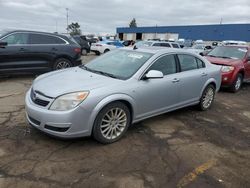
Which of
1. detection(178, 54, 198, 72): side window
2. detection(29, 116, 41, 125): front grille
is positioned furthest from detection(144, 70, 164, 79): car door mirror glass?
detection(29, 116, 41, 125): front grille

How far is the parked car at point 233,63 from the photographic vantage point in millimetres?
9367

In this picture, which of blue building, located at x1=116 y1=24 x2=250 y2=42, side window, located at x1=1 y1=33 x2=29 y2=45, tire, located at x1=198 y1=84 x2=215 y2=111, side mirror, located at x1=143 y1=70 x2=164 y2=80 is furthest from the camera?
blue building, located at x1=116 y1=24 x2=250 y2=42

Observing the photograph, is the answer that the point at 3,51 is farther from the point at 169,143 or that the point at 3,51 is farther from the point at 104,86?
the point at 169,143

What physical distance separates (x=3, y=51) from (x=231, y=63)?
7.49m

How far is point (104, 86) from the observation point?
431 cm

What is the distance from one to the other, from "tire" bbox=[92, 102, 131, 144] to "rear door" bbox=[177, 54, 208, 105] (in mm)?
1696

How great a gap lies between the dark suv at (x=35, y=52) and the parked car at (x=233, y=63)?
17.1 feet

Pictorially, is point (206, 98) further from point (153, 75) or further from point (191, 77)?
point (153, 75)

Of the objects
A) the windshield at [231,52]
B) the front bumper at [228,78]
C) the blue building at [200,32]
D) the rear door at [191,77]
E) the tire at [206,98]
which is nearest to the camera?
the rear door at [191,77]

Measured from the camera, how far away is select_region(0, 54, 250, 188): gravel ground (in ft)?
11.5

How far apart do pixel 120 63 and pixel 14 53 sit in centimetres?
510

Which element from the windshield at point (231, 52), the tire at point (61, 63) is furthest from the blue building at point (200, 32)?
the tire at point (61, 63)

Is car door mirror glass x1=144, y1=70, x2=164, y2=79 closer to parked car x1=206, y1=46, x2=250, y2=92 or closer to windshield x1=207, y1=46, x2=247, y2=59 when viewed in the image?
parked car x1=206, y1=46, x2=250, y2=92

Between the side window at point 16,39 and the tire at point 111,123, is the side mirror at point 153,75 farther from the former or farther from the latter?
the side window at point 16,39
